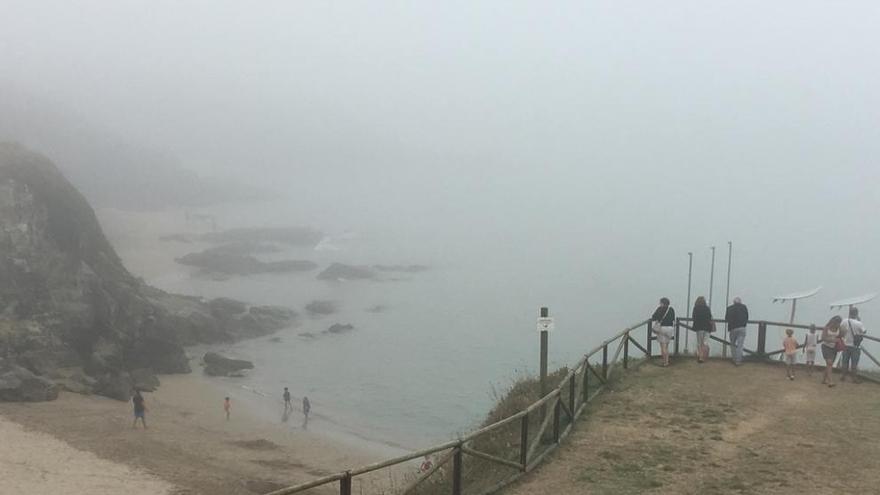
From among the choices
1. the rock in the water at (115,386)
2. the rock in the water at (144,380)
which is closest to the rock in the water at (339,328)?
the rock in the water at (144,380)

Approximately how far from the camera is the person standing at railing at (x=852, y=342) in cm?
1368

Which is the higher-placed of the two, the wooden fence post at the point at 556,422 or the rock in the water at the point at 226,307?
the wooden fence post at the point at 556,422

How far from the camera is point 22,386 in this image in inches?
1243

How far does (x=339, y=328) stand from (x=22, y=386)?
3622 cm

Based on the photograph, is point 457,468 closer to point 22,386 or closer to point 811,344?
point 811,344

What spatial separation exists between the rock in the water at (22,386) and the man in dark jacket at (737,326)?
3089cm

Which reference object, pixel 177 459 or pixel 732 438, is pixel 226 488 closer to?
pixel 177 459

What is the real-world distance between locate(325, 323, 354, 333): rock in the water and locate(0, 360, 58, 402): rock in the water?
3342 cm

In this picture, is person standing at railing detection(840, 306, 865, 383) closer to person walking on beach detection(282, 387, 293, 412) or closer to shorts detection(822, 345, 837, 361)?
shorts detection(822, 345, 837, 361)

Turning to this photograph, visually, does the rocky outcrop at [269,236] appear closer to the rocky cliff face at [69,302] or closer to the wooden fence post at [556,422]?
the rocky cliff face at [69,302]

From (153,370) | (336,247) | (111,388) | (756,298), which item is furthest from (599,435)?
(336,247)

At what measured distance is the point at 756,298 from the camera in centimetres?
8994

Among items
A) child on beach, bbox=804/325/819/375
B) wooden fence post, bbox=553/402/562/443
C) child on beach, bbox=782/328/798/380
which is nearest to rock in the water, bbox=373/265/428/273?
child on beach, bbox=782/328/798/380

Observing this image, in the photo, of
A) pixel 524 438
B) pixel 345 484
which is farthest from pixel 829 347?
pixel 345 484
